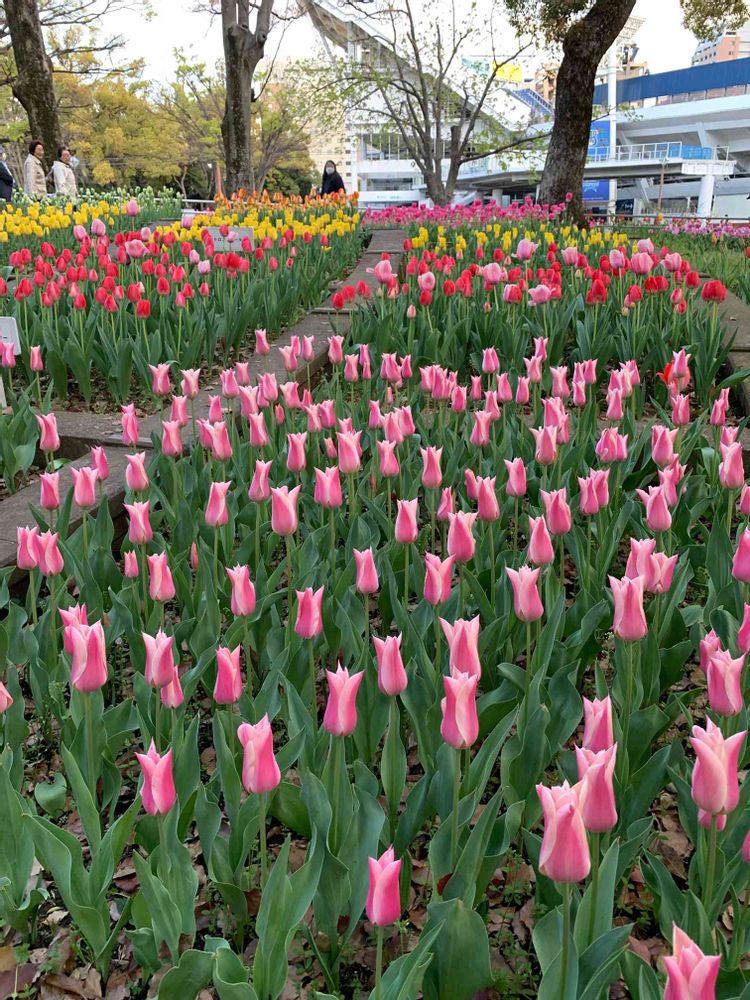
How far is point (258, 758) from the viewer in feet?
4.20

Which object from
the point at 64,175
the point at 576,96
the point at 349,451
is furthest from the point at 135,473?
the point at 64,175

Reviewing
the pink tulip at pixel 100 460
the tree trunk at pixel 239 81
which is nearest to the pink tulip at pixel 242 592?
the pink tulip at pixel 100 460

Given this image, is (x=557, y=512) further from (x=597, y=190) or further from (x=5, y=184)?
(x=597, y=190)

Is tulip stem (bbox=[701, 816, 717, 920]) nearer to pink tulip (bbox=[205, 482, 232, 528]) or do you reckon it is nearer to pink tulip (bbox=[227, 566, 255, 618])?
pink tulip (bbox=[227, 566, 255, 618])

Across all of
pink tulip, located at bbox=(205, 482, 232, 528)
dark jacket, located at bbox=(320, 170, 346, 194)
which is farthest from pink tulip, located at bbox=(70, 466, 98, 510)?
dark jacket, located at bbox=(320, 170, 346, 194)

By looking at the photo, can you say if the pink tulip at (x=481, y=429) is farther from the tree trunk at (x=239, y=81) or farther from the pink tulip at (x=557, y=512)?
the tree trunk at (x=239, y=81)

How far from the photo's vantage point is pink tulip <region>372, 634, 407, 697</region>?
4.77 ft

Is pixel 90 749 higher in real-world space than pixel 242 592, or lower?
lower

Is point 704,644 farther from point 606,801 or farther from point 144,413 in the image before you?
point 144,413

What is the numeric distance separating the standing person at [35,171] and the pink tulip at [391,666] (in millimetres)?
14285

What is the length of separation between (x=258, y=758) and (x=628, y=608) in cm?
67

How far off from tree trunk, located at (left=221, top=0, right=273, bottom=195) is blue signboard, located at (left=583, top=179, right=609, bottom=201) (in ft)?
142

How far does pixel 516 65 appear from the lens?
25047 mm

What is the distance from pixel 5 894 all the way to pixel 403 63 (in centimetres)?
2632
